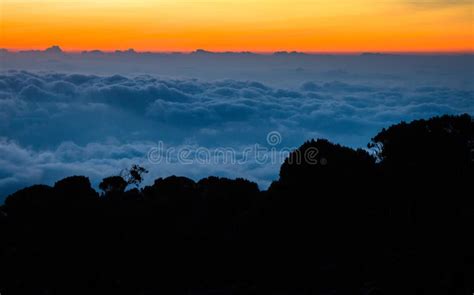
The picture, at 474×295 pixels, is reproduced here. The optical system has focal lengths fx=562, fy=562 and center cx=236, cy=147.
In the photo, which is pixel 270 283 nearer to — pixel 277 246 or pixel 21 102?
pixel 277 246

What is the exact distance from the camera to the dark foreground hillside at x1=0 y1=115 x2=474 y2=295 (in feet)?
65.4

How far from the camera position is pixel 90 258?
22156 mm

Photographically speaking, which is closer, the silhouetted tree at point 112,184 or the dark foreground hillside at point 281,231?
the dark foreground hillside at point 281,231

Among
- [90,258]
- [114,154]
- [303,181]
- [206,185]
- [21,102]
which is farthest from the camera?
[21,102]

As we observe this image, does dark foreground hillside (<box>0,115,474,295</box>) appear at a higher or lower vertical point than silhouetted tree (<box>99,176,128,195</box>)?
lower

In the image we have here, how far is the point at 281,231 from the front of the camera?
2275 centimetres

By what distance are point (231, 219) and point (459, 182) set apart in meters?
10.2

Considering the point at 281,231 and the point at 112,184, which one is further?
the point at 112,184

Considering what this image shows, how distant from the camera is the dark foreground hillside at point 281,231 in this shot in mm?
19938

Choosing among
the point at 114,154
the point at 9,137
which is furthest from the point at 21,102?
the point at 114,154

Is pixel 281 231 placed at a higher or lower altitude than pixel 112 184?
lower

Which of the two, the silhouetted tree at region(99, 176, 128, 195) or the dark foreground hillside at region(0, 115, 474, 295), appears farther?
the silhouetted tree at region(99, 176, 128, 195)

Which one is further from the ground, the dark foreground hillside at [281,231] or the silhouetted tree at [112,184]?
the silhouetted tree at [112,184]

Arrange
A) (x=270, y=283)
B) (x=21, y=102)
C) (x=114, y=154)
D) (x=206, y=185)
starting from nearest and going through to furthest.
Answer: (x=270, y=283)
(x=206, y=185)
(x=114, y=154)
(x=21, y=102)
